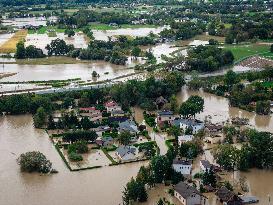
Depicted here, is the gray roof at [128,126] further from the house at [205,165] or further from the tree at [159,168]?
the tree at [159,168]

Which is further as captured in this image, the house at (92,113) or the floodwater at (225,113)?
the floodwater at (225,113)

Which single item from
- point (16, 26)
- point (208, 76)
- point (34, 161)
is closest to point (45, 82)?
point (208, 76)

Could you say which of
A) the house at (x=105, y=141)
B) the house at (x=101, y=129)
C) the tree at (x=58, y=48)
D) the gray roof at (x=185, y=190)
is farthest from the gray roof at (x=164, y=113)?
the tree at (x=58, y=48)

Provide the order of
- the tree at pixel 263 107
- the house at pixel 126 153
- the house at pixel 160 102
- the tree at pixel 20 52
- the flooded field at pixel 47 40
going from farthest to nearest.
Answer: the flooded field at pixel 47 40 < the tree at pixel 20 52 < the house at pixel 160 102 < the tree at pixel 263 107 < the house at pixel 126 153

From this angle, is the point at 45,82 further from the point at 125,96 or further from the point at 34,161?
the point at 34,161

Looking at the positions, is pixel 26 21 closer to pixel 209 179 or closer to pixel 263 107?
pixel 263 107

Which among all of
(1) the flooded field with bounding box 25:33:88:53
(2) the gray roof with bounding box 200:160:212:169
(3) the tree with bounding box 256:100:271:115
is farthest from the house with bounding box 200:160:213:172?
(1) the flooded field with bounding box 25:33:88:53
